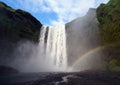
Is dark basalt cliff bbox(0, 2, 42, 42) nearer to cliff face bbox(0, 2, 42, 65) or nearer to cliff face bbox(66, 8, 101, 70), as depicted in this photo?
cliff face bbox(0, 2, 42, 65)

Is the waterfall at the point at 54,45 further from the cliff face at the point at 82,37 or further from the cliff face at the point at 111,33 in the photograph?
the cliff face at the point at 111,33

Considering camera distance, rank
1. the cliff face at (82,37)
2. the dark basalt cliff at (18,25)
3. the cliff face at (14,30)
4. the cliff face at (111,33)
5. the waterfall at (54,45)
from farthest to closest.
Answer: the waterfall at (54,45) → the cliff face at (82,37) → the dark basalt cliff at (18,25) → the cliff face at (14,30) → the cliff face at (111,33)

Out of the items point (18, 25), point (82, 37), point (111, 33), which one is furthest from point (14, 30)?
point (111, 33)

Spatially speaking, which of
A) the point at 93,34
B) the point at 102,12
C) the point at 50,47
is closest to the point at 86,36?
the point at 93,34

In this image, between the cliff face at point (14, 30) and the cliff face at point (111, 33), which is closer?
the cliff face at point (111, 33)

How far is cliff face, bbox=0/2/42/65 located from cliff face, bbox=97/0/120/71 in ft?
87.9

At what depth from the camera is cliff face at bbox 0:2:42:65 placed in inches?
2282

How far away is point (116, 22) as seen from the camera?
2183 inches

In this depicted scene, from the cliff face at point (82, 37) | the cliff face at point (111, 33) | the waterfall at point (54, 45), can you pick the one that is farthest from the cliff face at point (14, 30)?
the cliff face at point (111, 33)

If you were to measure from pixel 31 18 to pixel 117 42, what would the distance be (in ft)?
122

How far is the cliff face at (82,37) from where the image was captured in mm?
65375

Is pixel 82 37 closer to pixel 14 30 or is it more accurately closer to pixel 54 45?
pixel 54 45

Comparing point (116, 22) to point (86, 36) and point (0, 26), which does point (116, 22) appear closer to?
point (86, 36)

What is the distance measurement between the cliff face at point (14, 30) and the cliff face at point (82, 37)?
1406 centimetres
